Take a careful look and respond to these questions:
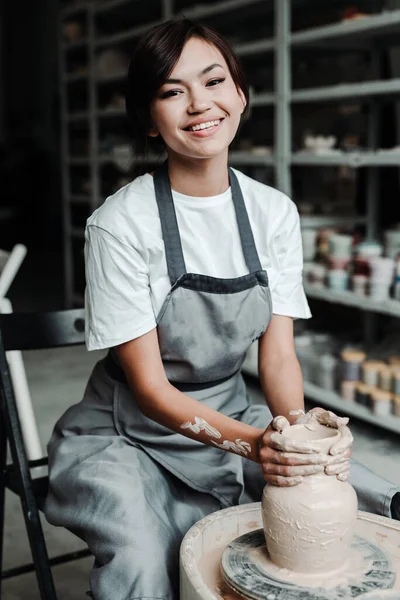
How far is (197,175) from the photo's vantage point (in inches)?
61.0

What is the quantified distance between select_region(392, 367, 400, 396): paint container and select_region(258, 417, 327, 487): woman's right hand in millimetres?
2147

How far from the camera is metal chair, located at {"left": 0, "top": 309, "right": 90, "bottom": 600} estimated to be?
157 cm

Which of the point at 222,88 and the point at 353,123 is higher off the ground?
the point at 222,88

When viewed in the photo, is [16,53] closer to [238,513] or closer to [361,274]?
[361,274]

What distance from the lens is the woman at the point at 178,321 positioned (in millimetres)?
1411

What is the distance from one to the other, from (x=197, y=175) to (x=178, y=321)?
300 mm

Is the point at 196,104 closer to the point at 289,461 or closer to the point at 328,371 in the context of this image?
the point at 289,461

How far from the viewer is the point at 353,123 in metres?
4.16

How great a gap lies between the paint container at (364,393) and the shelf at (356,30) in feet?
5.06

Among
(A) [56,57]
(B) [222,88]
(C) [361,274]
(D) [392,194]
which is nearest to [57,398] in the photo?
(C) [361,274]

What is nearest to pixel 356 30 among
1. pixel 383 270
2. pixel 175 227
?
pixel 383 270

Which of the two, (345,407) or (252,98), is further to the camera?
(252,98)

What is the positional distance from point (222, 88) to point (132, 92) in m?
0.19

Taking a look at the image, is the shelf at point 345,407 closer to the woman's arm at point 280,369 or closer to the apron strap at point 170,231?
the woman's arm at point 280,369
